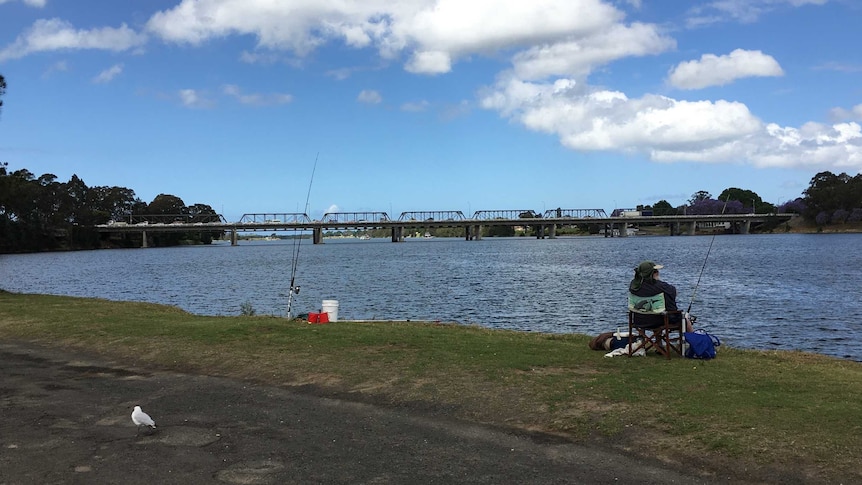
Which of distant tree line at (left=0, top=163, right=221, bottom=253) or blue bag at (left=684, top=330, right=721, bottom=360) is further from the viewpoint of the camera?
distant tree line at (left=0, top=163, right=221, bottom=253)

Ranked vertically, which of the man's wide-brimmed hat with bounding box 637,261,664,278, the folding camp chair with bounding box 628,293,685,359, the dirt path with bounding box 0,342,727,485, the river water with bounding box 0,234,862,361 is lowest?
the river water with bounding box 0,234,862,361

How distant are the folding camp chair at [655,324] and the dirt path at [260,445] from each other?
536 centimetres

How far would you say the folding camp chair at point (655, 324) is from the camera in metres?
12.3

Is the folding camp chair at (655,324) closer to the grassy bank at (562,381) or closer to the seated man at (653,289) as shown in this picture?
the seated man at (653,289)

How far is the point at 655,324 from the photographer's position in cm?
1257

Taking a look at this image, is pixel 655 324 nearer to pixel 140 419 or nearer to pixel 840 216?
pixel 140 419

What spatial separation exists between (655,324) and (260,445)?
8.35m

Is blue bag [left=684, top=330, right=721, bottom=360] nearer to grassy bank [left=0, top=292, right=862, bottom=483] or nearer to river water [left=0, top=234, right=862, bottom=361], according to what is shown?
grassy bank [left=0, top=292, right=862, bottom=483]

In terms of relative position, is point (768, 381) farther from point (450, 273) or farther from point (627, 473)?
point (450, 273)

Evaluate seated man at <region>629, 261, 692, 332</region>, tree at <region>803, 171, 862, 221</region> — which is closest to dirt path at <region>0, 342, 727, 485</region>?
seated man at <region>629, 261, 692, 332</region>

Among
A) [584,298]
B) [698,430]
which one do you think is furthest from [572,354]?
[584,298]

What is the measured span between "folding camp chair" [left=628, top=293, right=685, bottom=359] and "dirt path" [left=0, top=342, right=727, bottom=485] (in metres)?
5.36

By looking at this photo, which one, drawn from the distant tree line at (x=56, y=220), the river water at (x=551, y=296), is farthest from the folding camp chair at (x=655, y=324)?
the distant tree line at (x=56, y=220)

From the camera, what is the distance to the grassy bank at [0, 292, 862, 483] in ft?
24.2
